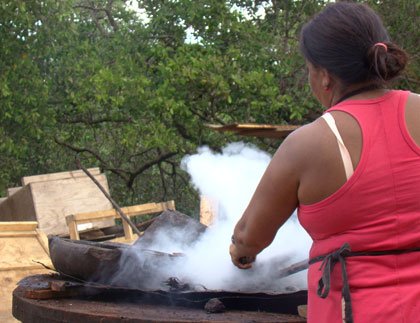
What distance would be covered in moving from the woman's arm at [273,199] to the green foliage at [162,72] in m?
5.84

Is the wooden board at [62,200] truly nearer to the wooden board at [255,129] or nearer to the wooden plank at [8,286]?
the wooden plank at [8,286]

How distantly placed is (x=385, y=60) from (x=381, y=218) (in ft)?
1.24

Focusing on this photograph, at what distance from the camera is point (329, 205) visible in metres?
1.72

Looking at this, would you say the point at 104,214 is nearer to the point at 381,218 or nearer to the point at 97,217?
the point at 97,217

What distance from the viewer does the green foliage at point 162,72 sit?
786 cm

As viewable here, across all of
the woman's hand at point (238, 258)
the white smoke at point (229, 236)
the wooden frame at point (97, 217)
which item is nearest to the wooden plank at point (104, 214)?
the wooden frame at point (97, 217)

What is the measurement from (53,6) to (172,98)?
1.71 meters

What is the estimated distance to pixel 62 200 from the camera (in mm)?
7684

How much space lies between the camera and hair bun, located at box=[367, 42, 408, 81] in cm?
175

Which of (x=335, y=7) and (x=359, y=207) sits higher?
(x=335, y=7)

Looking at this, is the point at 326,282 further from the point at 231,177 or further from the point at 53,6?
the point at 53,6

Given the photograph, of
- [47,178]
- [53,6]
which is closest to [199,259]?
[47,178]

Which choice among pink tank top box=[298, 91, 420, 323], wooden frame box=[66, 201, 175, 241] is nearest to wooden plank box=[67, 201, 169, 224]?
A: wooden frame box=[66, 201, 175, 241]

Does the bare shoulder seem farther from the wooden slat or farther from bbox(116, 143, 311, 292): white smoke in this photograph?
the wooden slat
